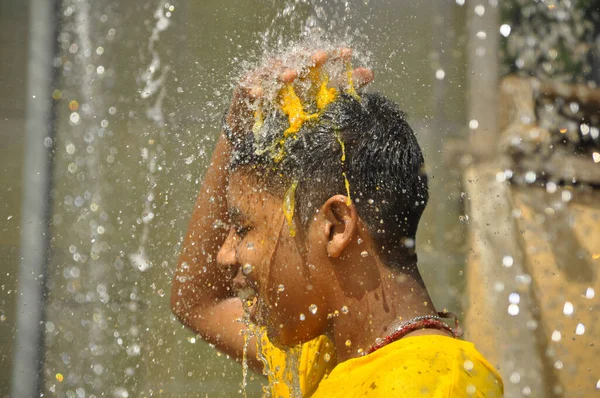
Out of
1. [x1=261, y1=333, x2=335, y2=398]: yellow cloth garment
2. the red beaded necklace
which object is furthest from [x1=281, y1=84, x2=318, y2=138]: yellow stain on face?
[x1=261, y1=333, x2=335, y2=398]: yellow cloth garment

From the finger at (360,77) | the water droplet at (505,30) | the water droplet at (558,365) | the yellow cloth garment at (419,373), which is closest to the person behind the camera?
the yellow cloth garment at (419,373)

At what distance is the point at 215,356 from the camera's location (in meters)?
3.12

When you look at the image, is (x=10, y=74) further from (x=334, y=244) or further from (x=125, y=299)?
(x=334, y=244)

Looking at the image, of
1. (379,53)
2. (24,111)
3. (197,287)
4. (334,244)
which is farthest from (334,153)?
(24,111)

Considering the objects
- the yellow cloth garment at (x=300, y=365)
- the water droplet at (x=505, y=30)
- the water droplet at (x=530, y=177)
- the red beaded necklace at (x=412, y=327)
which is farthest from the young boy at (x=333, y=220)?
the water droplet at (x=505, y=30)

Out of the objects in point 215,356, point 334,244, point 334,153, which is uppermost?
point 334,153

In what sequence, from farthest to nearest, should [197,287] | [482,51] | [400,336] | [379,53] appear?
1. [482,51]
2. [379,53]
3. [197,287]
4. [400,336]

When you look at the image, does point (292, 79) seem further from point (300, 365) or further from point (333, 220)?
point (300, 365)

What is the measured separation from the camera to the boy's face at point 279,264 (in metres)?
1.69

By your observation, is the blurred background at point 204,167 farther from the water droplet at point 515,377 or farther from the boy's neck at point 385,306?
the boy's neck at point 385,306

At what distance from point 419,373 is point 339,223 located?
400mm

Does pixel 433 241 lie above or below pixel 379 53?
below

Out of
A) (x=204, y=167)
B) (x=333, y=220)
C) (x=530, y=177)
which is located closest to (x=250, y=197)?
(x=333, y=220)

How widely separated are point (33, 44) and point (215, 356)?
1638mm
